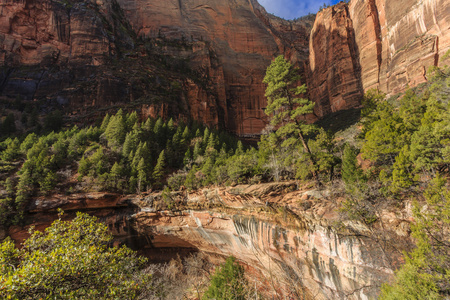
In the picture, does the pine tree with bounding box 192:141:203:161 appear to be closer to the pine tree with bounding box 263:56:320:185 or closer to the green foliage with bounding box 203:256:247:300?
the green foliage with bounding box 203:256:247:300

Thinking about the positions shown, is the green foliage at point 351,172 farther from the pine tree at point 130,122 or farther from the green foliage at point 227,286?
the pine tree at point 130,122

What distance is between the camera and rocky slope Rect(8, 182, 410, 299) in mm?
10242

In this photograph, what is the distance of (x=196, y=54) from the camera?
77500mm

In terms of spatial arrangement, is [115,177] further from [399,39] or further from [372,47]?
[372,47]

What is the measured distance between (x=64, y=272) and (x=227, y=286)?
14896 mm

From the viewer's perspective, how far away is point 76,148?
106ft

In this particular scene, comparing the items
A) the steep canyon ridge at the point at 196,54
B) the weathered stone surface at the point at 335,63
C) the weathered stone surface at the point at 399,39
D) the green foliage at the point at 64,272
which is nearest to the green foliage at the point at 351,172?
the green foliage at the point at 64,272

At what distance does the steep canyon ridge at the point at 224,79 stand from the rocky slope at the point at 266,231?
98 mm

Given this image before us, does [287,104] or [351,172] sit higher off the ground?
[287,104]

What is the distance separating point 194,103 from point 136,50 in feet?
93.7

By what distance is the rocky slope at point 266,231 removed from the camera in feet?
33.6

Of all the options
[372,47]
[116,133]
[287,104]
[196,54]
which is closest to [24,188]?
[116,133]

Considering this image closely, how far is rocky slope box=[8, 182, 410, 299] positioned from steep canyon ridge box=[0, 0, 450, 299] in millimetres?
98

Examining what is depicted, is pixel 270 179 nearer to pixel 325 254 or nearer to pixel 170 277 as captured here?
pixel 325 254
